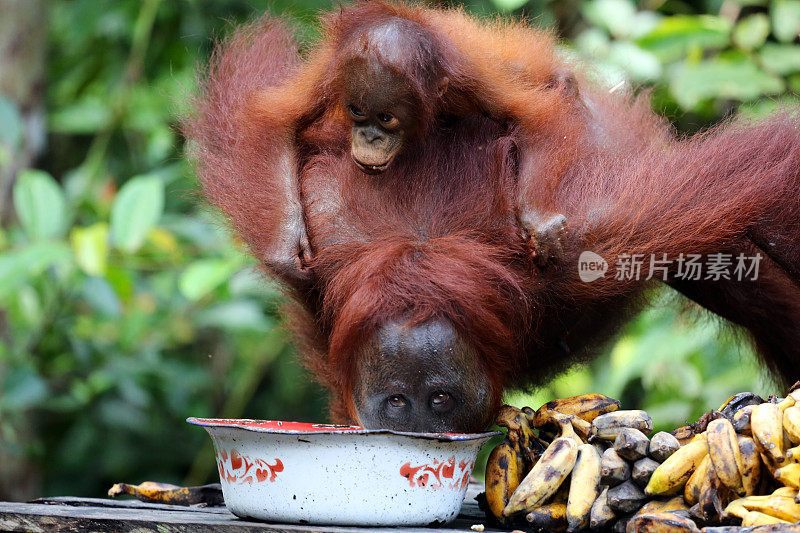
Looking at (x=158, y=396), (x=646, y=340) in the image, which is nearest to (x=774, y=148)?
(x=646, y=340)

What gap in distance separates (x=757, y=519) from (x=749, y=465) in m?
0.13

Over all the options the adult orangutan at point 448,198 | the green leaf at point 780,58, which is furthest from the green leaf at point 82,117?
the green leaf at point 780,58

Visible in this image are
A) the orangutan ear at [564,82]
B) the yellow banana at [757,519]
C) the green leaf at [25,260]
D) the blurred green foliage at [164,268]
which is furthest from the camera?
the blurred green foliage at [164,268]

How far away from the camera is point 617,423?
1.51 meters

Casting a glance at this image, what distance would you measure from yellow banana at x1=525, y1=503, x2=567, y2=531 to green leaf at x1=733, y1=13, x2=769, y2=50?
227 centimetres

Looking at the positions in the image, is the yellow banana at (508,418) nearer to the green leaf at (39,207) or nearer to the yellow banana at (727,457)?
the yellow banana at (727,457)

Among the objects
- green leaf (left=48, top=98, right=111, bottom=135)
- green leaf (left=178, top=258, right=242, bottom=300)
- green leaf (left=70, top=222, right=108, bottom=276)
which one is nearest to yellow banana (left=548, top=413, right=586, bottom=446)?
green leaf (left=178, top=258, right=242, bottom=300)

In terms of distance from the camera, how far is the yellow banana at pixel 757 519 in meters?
1.20

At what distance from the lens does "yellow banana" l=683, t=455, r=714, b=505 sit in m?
1.34

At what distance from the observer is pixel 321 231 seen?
5.55 feet

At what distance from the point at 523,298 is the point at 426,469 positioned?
348 millimetres

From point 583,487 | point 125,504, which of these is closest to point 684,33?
point 583,487

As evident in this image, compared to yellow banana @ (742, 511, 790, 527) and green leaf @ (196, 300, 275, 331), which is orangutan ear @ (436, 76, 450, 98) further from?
green leaf @ (196, 300, 275, 331)

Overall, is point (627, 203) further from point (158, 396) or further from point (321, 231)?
point (158, 396)
